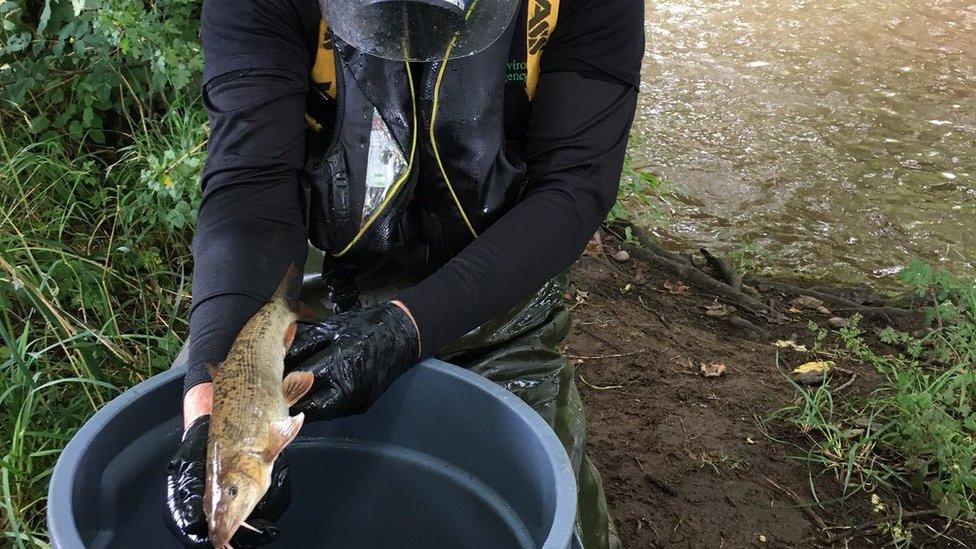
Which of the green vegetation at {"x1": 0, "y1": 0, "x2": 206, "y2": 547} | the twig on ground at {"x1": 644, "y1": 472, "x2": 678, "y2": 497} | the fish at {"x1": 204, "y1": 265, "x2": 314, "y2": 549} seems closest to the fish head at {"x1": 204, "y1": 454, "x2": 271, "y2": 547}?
the fish at {"x1": 204, "y1": 265, "x2": 314, "y2": 549}

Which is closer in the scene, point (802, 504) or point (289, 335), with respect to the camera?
point (289, 335)

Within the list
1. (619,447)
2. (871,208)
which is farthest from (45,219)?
(871,208)

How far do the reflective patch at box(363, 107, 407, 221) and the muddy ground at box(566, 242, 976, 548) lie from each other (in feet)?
3.85

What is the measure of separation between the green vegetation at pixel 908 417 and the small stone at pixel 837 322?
0.11m

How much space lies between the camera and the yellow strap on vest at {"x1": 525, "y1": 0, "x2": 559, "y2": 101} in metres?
2.16

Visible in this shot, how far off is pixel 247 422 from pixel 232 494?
13cm

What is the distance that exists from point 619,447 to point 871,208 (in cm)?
283

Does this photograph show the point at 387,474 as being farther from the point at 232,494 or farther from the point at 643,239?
the point at 643,239

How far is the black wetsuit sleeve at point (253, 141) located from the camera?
78.2 inches

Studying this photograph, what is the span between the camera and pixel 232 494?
1.42m

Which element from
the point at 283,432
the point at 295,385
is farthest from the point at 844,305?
the point at 283,432

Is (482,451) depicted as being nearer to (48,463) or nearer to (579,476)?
(579,476)

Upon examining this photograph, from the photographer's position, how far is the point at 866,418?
2.99 m

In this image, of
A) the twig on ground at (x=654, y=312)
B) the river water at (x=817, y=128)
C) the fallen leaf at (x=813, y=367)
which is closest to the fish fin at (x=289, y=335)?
the twig on ground at (x=654, y=312)
